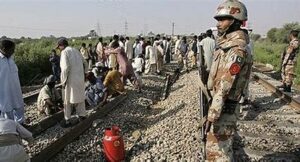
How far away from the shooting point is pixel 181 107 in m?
10.3

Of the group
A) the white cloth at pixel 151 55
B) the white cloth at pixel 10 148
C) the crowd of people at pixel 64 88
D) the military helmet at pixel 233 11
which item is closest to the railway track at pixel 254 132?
the crowd of people at pixel 64 88

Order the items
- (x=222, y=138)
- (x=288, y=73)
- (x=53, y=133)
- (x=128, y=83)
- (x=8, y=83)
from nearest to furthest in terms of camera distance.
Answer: (x=222, y=138) → (x=8, y=83) → (x=53, y=133) → (x=288, y=73) → (x=128, y=83)

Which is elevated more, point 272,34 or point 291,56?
point 291,56

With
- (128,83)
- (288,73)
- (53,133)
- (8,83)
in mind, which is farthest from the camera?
(128,83)

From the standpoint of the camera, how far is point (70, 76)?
8141 mm

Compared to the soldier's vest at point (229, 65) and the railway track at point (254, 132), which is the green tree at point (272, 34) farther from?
the soldier's vest at point (229, 65)

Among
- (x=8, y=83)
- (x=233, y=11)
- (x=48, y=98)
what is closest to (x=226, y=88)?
(x=233, y=11)

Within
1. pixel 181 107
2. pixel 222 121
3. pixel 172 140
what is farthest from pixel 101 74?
pixel 222 121

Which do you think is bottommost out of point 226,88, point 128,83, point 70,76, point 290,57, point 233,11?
point 128,83

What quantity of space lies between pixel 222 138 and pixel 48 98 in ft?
19.0

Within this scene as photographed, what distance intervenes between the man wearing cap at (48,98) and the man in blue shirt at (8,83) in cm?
→ 189

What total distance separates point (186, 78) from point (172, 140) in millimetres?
9990

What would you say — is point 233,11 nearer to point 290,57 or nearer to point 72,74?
point 72,74

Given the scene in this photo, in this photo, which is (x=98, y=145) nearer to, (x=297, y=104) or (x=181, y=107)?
(x=181, y=107)
